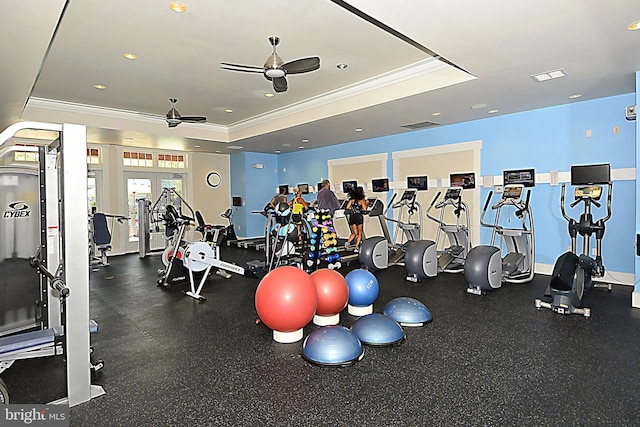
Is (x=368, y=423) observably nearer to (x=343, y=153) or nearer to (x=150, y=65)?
(x=150, y=65)

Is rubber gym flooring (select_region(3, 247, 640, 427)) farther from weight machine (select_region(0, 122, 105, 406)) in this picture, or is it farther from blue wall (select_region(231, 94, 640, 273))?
blue wall (select_region(231, 94, 640, 273))

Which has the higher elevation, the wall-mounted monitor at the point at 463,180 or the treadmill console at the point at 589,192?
the wall-mounted monitor at the point at 463,180

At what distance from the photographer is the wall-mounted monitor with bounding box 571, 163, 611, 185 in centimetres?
539

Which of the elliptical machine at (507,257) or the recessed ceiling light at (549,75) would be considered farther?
the elliptical machine at (507,257)

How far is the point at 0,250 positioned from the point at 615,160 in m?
7.79

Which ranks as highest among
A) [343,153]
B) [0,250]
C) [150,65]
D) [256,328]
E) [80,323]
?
[150,65]

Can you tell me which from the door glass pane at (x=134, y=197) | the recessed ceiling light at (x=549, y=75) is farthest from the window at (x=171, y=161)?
the recessed ceiling light at (x=549, y=75)

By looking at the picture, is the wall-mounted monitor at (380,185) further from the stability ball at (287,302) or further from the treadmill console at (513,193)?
the stability ball at (287,302)

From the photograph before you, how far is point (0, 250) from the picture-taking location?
11.5 feet

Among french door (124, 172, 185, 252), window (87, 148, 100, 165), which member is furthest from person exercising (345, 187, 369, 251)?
window (87, 148, 100, 165)

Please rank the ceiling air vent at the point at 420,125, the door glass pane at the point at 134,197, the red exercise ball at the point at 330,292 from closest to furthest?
1. the red exercise ball at the point at 330,292
2. the ceiling air vent at the point at 420,125
3. the door glass pane at the point at 134,197

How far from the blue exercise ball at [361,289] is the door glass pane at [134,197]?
7.52 metres

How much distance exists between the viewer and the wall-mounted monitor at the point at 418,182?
26.5ft

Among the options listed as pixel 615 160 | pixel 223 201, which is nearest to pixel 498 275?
pixel 615 160
